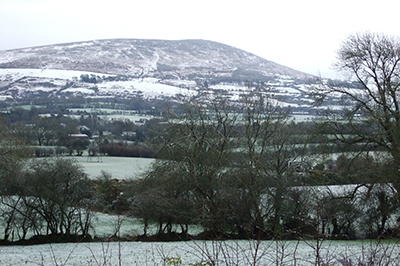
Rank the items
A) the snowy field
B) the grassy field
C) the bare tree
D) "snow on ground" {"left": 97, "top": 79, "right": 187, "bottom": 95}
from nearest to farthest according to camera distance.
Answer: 1. the snowy field
2. the bare tree
3. the grassy field
4. "snow on ground" {"left": 97, "top": 79, "right": 187, "bottom": 95}

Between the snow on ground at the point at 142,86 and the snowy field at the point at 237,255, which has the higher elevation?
the snow on ground at the point at 142,86

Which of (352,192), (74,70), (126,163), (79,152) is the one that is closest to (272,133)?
(352,192)

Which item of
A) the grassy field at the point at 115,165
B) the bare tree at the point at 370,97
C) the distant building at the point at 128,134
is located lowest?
the grassy field at the point at 115,165

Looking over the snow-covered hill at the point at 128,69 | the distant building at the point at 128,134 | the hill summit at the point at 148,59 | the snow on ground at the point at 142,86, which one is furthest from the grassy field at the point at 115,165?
the hill summit at the point at 148,59

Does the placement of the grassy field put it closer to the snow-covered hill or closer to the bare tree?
the bare tree

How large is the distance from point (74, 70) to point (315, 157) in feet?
462

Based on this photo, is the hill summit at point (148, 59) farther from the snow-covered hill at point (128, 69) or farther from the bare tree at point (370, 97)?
the bare tree at point (370, 97)

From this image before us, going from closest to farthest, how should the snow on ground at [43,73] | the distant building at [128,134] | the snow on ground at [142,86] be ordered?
the distant building at [128,134]
the snow on ground at [142,86]
the snow on ground at [43,73]

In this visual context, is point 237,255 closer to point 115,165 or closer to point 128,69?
point 115,165

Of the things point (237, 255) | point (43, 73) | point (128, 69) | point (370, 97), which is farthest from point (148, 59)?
point (237, 255)

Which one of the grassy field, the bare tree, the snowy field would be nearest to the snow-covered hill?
the grassy field

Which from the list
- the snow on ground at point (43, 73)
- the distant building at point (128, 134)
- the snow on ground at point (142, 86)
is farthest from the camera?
the snow on ground at point (43, 73)

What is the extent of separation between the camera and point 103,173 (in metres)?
33.6

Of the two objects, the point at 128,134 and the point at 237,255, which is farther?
the point at 128,134
